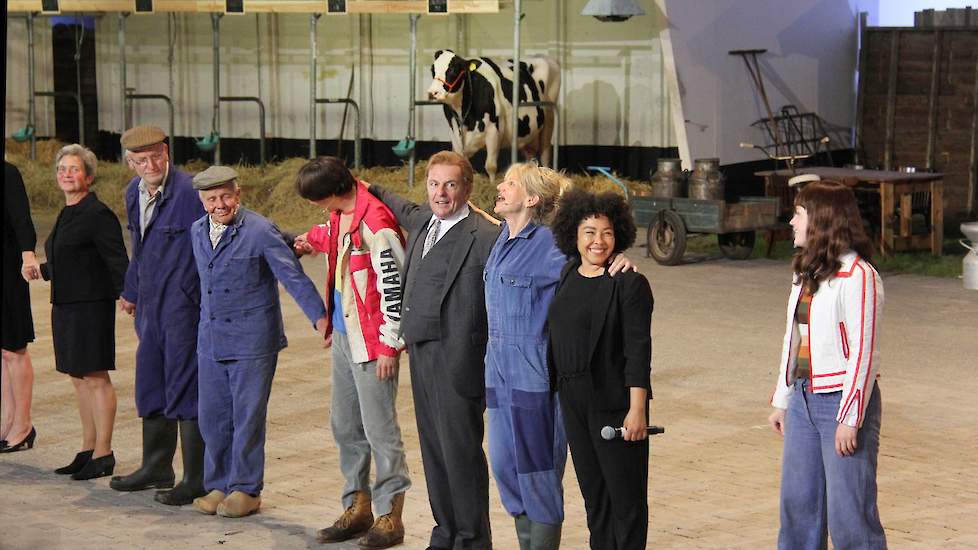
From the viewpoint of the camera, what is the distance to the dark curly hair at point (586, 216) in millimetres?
4727

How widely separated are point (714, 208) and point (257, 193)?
608 centimetres

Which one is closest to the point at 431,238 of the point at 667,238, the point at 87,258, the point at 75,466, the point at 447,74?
the point at 87,258

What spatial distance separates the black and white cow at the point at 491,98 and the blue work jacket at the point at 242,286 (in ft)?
33.7

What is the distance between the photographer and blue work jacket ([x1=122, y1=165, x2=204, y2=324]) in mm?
6262

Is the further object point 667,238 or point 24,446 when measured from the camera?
point 667,238

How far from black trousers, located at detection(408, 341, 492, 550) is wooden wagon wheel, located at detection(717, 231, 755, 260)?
31.9 feet

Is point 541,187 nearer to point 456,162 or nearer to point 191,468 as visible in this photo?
point 456,162

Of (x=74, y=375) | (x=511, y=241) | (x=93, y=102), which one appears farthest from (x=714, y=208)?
(x=93, y=102)

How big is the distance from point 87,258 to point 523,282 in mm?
2646

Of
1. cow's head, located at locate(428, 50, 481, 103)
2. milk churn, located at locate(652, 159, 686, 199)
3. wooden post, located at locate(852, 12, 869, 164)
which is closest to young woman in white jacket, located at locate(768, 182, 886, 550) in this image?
milk churn, located at locate(652, 159, 686, 199)

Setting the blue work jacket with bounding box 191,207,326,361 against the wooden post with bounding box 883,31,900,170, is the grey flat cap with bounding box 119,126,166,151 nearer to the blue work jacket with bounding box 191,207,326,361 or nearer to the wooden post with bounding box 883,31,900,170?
A: the blue work jacket with bounding box 191,207,326,361

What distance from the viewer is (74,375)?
22.3 feet

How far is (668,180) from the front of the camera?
46.9 ft

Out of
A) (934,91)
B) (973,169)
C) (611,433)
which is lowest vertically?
(611,433)
